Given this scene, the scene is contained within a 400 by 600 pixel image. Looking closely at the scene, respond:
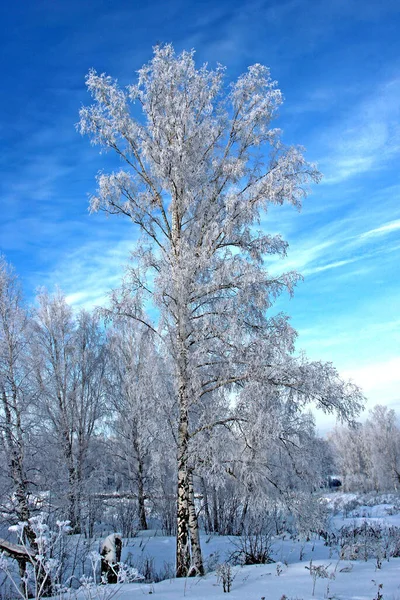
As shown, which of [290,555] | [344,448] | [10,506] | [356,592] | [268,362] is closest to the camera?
[356,592]

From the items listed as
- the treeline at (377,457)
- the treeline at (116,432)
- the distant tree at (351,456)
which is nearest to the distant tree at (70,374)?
the treeline at (116,432)

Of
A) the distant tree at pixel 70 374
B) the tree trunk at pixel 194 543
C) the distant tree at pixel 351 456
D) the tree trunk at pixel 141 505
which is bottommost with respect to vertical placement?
the distant tree at pixel 351 456

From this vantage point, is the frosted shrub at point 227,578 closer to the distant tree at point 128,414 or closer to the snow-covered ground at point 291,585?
the snow-covered ground at point 291,585

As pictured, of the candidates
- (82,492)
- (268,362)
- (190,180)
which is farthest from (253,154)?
(82,492)

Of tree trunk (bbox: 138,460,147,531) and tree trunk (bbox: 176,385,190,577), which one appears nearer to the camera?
tree trunk (bbox: 176,385,190,577)

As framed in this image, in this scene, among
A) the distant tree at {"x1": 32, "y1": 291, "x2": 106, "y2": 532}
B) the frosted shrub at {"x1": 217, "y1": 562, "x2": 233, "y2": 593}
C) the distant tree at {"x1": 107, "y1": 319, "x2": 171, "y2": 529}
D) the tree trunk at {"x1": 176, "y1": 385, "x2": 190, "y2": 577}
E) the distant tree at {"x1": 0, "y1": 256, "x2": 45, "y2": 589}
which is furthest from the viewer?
the distant tree at {"x1": 107, "y1": 319, "x2": 171, "y2": 529}

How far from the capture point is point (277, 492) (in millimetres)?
6930

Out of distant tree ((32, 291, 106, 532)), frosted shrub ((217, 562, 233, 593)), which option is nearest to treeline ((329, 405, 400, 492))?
distant tree ((32, 291, 106, 532))

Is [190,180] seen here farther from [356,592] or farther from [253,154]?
[356,592]

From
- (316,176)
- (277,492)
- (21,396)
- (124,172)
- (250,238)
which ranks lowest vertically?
(277,492)

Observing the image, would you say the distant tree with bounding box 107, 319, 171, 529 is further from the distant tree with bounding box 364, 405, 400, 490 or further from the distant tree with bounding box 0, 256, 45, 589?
the distant tree with bounding box 364, 405, 400, 490

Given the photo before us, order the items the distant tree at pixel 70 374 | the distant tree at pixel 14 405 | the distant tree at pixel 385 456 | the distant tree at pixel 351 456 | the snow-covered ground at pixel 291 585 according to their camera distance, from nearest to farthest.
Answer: the snow-covered ground at pixel 291 585 < the distant tree at pixel 14 405 < the distant tree at pixel 70 374 < the distant tree at pixel 385 456 < the distant tree at pixel 351 456

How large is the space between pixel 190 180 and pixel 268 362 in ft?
13.1

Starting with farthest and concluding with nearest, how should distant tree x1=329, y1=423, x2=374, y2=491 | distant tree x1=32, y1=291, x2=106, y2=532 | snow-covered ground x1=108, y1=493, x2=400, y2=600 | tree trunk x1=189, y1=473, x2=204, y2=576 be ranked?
distant tree x1=329, y1=423, x2=374, y2=491 < distant tree x1=32, y1=291, x2=106, y2=532 < tree trunk x1=189, y1=473, x2=204, y2=576 < snow-covered ground x1=108, y1=493, x2=400, y2=600
